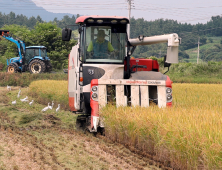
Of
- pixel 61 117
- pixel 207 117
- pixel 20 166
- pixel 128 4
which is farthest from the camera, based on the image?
pixel 128 4

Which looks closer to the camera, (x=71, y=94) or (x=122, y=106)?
(x=122, y=106)

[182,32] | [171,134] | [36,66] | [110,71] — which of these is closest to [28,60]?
[36,66]

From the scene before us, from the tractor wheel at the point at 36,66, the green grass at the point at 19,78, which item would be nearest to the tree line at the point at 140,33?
the tractor wheel at the point at 36,66

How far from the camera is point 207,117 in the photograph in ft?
20.1

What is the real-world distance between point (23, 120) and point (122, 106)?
4112mm

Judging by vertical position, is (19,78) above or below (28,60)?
below

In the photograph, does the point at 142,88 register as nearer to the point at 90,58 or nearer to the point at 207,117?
the point at 90,58

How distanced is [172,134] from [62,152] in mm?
2234

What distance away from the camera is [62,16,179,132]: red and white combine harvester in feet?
25.9

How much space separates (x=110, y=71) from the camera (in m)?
8.38

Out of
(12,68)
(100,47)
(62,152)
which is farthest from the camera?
(12,68)

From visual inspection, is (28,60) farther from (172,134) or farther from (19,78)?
(172,134)

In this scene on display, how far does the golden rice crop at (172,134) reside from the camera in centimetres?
473

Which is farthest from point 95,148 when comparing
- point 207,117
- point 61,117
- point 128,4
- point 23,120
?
point 128,4
